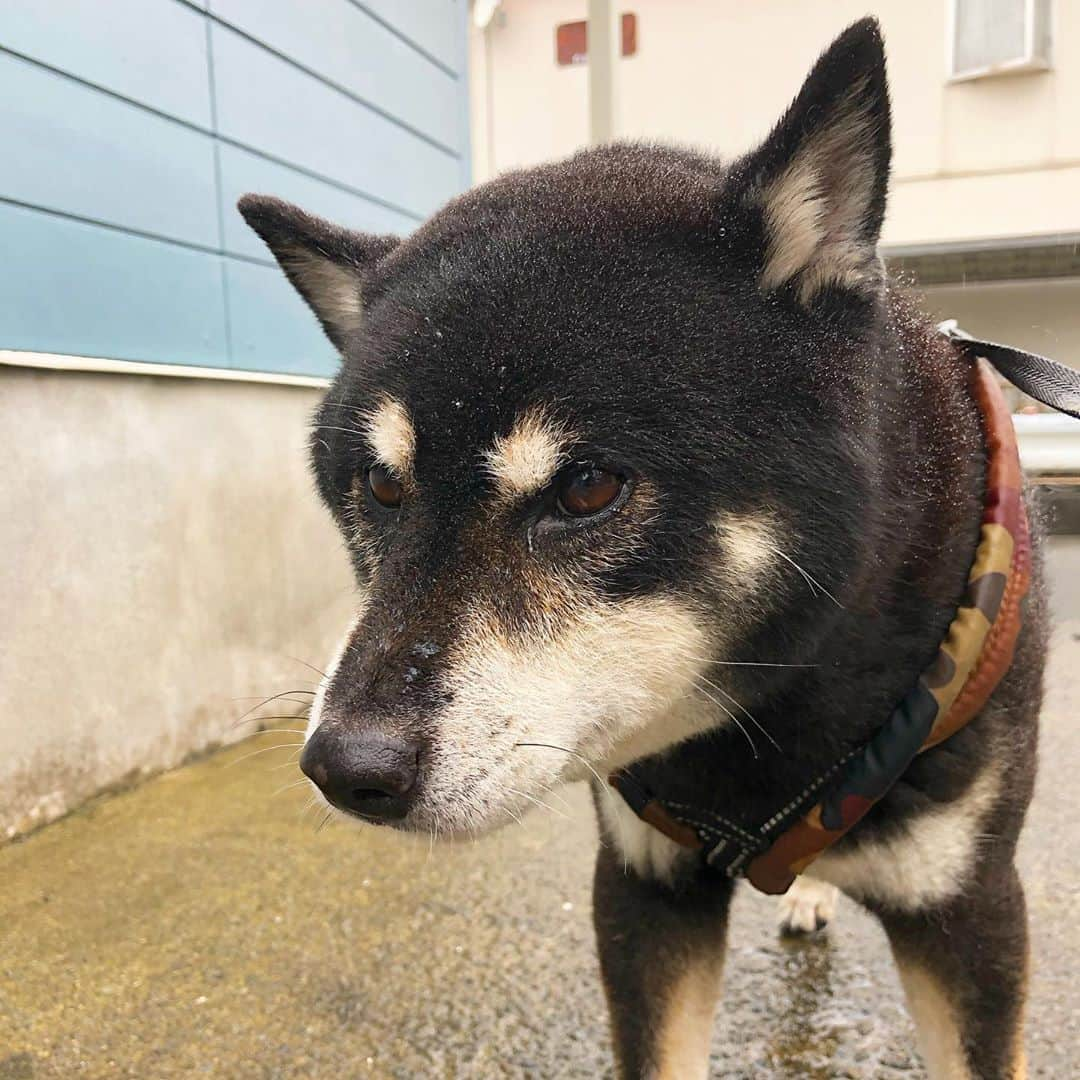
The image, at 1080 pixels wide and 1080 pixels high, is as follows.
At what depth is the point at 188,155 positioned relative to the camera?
3.26m

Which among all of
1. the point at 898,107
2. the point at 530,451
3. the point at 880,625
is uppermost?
the point at 898,107

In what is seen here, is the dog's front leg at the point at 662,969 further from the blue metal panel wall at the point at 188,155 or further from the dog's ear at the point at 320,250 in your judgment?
the blue metal panel wall at the point at 188,155

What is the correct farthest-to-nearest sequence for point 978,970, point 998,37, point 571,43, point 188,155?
point 571,43, point 998,37, point 188,155, point 978,970

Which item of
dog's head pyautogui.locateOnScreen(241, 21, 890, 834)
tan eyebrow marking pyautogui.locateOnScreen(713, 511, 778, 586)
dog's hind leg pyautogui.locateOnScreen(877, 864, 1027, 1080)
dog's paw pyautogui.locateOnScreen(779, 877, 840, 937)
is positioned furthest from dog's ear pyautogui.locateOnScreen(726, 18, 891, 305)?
dog's paw pyautogui.locateOnScreen(779, 877, 840, 937)

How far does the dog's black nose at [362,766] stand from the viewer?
983 mm

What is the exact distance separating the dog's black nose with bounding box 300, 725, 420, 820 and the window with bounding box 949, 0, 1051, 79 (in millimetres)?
6298

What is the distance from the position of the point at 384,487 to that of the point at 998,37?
20.5 ft

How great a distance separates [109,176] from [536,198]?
224 cm

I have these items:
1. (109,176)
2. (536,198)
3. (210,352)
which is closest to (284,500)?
(210,352)

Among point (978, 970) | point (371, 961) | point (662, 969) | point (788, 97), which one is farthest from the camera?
point (788, 97)

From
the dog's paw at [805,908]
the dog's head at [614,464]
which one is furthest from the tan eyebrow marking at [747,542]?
the dog's paw at [805,908]

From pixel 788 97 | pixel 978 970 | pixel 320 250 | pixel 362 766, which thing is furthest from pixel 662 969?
pixel 788 97

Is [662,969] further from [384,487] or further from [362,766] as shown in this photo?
[384,487]

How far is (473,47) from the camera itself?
5.91 m
